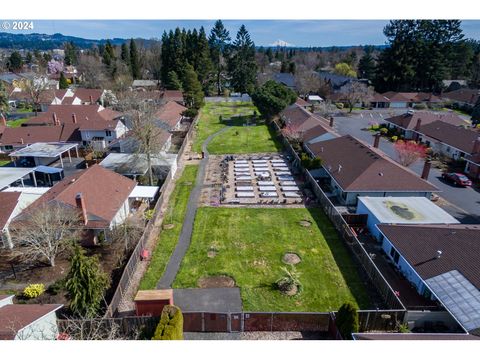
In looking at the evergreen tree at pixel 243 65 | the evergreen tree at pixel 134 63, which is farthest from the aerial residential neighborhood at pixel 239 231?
the evergreen tree at pixel 134 63

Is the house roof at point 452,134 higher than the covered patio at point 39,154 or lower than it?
higher

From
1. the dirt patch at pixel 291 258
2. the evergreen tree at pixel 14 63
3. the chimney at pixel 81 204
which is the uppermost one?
the evergreen tree at pixel 14 63

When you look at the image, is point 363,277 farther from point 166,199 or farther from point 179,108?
point 179,108

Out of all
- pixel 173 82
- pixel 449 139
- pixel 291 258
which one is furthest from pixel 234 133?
pixel 291 258

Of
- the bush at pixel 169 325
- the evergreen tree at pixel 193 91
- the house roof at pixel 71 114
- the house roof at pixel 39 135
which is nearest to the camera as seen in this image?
the bush at pixel 169 325

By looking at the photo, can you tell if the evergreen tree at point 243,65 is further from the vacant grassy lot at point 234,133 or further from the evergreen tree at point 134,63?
the evergreen tree at point 134,63

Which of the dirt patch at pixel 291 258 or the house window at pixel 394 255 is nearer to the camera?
the house window at pixel 394 255
